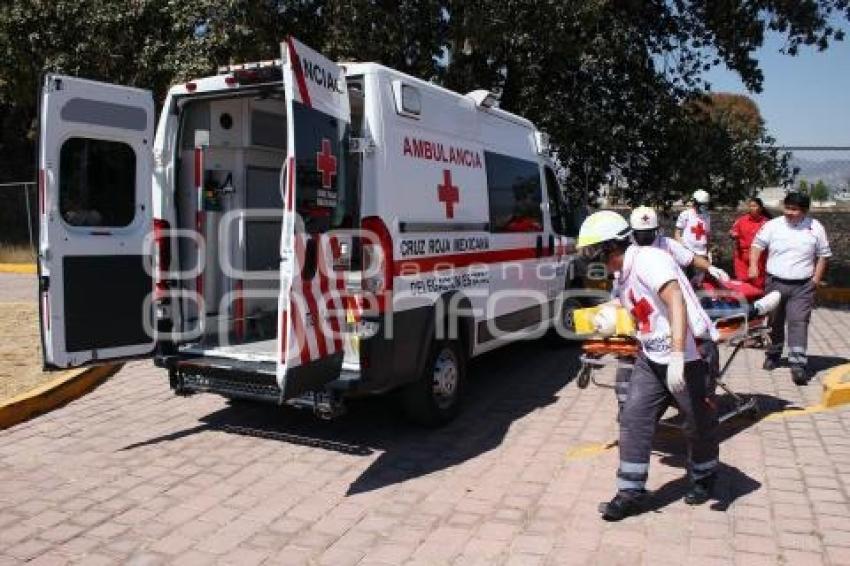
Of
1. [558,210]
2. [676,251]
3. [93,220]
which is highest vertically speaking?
[558,210]

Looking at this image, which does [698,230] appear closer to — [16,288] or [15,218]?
[16,288]

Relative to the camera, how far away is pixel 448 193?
244 inches

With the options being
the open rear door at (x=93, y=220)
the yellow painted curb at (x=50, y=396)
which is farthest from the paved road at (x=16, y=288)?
the open rear door at (x=93, y=220)

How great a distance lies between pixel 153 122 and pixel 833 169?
47.6 feet

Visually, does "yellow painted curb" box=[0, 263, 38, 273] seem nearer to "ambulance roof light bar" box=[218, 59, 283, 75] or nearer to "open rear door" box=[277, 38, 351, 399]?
"ambulance roof light bar" box=[218, 59, 283, 75]

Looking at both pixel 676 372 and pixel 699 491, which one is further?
pixel 699 491

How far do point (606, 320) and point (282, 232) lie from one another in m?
2.21

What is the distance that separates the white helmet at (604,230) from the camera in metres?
4.46

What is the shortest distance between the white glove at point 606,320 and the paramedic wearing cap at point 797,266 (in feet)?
10.3

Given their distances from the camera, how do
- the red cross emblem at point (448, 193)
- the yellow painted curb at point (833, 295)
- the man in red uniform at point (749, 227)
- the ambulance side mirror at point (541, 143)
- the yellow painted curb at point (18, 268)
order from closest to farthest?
the red cross emblem at point (448, 193) → the ambulance side mirror at point (541, 143) → the man in red uniform at point (749, 227) → the yellow painted curb at point (833, 295) → the yellow painted curb at point (18, 268)

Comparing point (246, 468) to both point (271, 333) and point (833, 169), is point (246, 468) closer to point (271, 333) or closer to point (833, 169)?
point (271, 333)

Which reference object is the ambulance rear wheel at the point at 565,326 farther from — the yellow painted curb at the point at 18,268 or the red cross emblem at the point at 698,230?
the yellow painted curb at the point at 18,268

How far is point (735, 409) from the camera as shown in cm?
606

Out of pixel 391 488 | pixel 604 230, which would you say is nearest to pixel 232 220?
pixel 391 488
